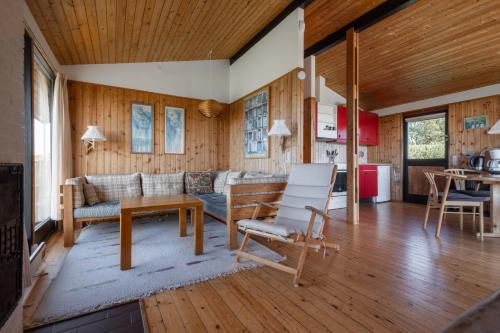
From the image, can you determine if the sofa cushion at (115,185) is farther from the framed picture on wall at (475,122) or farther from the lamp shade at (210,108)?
the framed picture on wall at (475,122)

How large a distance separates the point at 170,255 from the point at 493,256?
327 cm

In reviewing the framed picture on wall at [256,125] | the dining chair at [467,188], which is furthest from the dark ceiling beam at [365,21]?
the dining chair at [467,188]

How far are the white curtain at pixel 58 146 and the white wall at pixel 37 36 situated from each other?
27 cm

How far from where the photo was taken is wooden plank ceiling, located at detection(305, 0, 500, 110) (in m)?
3.26

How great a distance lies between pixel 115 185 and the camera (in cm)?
370

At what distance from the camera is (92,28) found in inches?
111

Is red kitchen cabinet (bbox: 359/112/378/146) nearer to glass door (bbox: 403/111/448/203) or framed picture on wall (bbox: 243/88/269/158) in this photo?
glass door (bbox: 403/111/448/203)

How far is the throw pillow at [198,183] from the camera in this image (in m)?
4.24

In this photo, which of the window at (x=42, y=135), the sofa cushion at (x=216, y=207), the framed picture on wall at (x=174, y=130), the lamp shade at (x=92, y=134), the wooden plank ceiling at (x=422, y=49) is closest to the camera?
the window at (x=42, y=135)

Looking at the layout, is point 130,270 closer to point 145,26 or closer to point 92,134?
point 92,134

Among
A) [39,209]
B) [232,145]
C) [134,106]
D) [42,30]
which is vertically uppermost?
[42,30]

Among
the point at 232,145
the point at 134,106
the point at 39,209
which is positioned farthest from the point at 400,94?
the point at 39,209

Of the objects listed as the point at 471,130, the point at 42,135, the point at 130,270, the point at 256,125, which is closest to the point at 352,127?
the point at 256,125

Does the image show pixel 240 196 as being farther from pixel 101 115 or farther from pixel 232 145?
pixel 101 115
